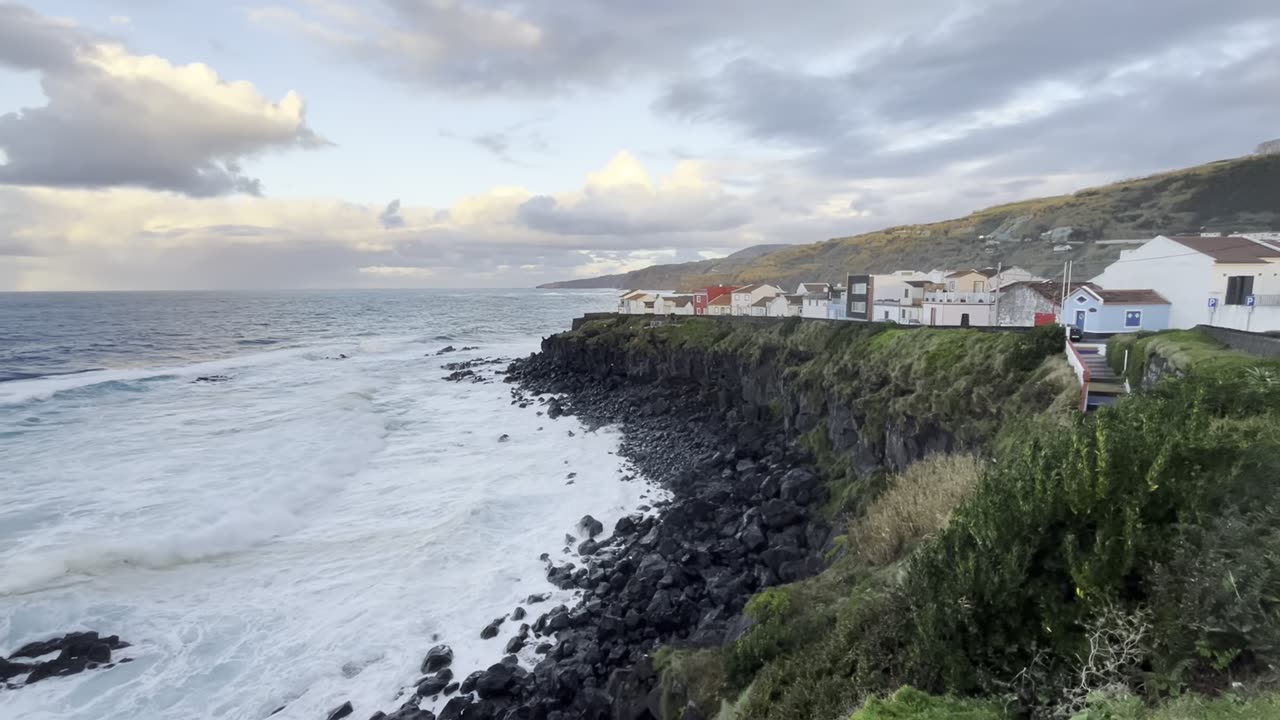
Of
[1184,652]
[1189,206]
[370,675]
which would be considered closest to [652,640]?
[370,675]

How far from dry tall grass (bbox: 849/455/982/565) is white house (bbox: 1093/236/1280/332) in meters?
13.8

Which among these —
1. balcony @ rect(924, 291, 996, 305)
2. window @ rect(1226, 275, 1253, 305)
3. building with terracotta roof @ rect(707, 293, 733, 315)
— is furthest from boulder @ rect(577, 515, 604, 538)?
building with terracotta roof @ rect(707, 293, 733, 315)

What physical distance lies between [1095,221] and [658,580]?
132 meters

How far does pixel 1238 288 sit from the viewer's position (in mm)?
22406

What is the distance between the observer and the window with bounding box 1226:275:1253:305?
22.2 meters

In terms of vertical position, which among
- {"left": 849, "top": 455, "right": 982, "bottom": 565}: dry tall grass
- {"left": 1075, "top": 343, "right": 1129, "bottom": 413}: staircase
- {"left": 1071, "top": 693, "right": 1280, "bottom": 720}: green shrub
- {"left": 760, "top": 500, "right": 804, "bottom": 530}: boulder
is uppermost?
{"left": 1075, "top": 343, "right": 1129, "bottom": 413}: staircase

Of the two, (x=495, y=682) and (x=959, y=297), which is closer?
(x=495, y=682)

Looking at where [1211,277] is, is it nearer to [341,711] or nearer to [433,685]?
[433,685]

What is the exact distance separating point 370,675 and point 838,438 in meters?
17.9

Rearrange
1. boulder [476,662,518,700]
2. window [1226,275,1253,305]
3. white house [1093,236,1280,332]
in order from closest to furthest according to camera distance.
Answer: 1. boulder [476,662,518,700]
2. white house [1093,236,1280,332]
3. window [1226,275,1253,305]

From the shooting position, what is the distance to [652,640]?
44.8 feet

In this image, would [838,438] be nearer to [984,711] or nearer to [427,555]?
[427,555]

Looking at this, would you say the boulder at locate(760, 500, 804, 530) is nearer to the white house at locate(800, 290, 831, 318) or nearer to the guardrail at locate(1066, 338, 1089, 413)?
the guardrail at locate(1066, 338, 1089, 413)

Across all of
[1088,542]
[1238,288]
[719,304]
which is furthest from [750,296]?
[1088,542]
